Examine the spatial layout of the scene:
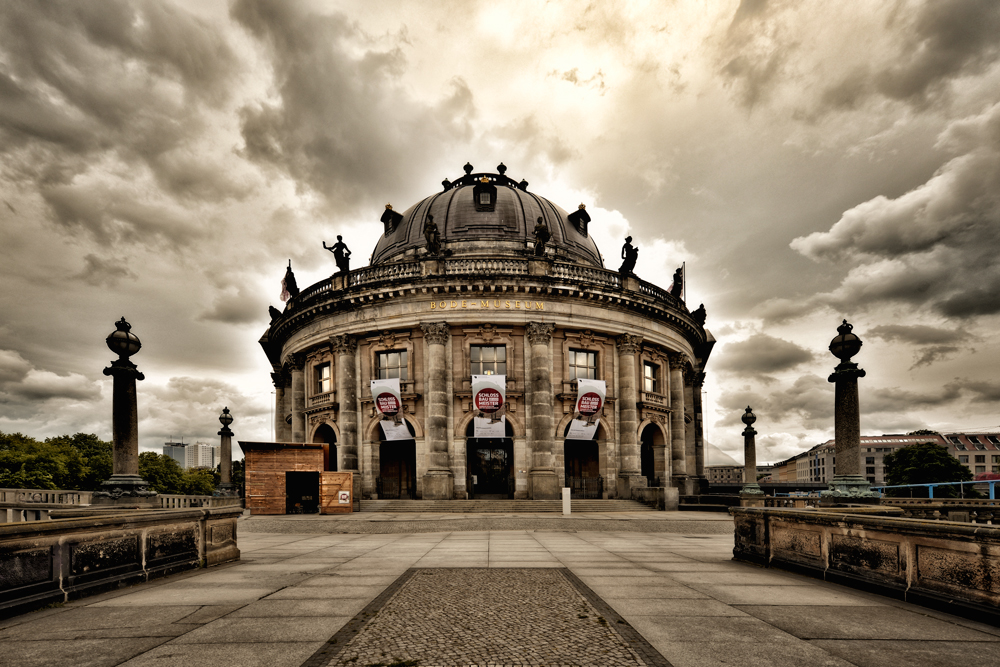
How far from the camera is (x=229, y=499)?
29406mm

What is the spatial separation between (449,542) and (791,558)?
28.2ft

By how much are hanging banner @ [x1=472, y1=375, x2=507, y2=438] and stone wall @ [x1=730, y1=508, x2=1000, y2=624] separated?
1917cm

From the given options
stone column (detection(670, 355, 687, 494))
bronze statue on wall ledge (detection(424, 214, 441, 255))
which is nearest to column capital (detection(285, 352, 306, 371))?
bronze statue on wall ledge (detection(424, 214, 441, 255))

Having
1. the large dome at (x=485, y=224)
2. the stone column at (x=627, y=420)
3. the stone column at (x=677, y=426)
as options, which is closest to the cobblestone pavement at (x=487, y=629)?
the stone column at (x=627, y=420)

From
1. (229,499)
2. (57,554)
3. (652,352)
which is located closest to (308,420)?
(229,499)

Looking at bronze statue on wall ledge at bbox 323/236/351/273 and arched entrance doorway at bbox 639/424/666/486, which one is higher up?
bronze statue on wall ledge at bbox 323/236/351/273

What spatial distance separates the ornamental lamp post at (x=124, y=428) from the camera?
1199 cm

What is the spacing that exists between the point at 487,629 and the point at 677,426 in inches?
1297

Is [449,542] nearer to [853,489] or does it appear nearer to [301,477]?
[853,489]

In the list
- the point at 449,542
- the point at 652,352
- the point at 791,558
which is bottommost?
the point at 449,542

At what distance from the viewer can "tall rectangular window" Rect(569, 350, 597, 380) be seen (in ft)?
105

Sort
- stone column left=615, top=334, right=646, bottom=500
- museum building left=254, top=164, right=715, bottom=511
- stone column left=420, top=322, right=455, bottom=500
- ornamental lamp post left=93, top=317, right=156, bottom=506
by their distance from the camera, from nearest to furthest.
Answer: ornamental lamp post left=93, top=317, right=156, bottom=506, stone column left=420, top=322, right=455, bottom=500, museum building left=254, top=164, right=715, bottom=511, stone column left=615, top=334, right=646, bottom=500

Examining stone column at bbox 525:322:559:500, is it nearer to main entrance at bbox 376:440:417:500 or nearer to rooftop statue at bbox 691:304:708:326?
main entrance at bbox 376:440:417:500

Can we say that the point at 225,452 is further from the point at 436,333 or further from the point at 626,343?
the point at 626,343
